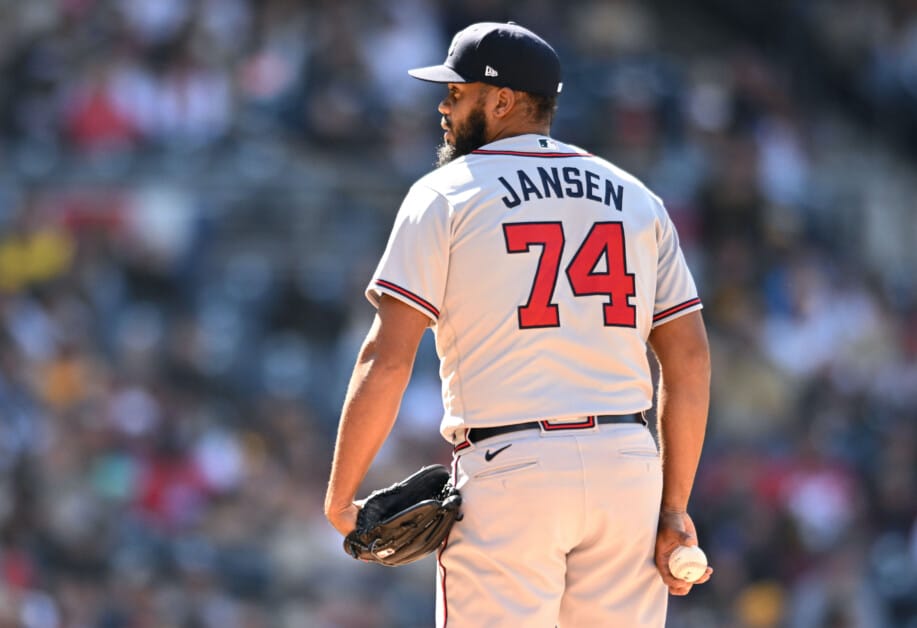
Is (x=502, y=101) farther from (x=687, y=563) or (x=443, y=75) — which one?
(x=687, y=563)

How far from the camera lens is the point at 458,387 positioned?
3930mm

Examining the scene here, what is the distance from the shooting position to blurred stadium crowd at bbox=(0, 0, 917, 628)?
9367 mm

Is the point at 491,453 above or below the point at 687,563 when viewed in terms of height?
above

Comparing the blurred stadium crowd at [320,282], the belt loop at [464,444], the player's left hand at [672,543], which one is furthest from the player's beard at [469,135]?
the blurred stadium crowd at [320,282]

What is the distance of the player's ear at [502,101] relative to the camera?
13.4 feet

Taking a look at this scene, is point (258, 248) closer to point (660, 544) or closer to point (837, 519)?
point (837, 519)

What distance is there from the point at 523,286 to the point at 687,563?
0.79 meters

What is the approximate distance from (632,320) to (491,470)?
21.0 inches

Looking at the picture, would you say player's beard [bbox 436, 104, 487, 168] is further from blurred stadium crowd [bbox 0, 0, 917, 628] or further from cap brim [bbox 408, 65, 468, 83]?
blurred stadium crowd [bbox 0, 0, 917, 628]

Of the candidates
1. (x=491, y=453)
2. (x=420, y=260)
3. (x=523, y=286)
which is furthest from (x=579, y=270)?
(x=491, y=453)

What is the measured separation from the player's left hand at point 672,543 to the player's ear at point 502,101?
1.14m

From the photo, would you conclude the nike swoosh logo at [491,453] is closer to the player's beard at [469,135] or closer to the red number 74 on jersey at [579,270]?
the red number 74 on jersey at [579,270]

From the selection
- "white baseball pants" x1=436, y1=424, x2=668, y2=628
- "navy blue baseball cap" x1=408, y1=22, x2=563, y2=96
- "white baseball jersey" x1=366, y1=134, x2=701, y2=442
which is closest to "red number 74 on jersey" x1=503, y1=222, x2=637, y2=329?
"white baseball jersey" x1=366, y1=134, x2=701, y2=442

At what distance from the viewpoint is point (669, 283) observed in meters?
4.12
